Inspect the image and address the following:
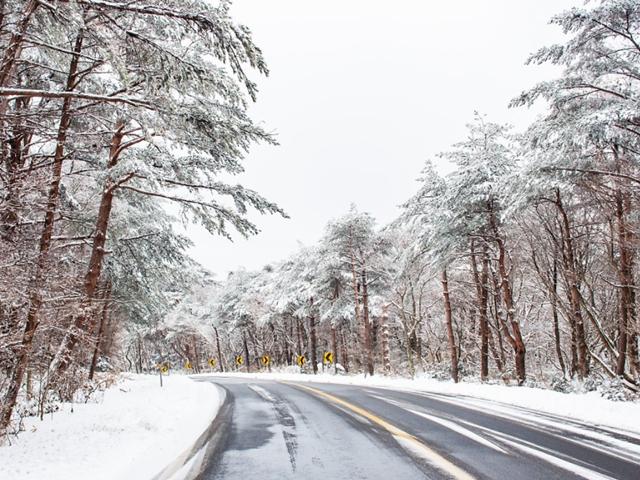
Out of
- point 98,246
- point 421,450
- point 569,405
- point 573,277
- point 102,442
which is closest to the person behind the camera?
point 421,450

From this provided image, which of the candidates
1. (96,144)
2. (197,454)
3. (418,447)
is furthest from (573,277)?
(96,144)

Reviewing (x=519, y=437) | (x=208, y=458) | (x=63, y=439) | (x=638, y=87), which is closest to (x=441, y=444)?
(x=519, y=437)

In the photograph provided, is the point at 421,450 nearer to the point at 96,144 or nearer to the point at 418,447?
the point at 418,447

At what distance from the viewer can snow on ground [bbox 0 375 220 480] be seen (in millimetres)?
4988

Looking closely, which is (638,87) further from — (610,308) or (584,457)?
(610,308)

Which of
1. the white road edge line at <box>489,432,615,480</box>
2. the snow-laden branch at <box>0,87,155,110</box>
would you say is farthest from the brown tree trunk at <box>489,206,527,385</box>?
the snow-laden branch at <box>0,87,155,110</box>

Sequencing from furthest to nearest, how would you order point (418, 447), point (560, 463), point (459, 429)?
1. point (459, 429)
2. point (418, 447)
3. point (560, 463)

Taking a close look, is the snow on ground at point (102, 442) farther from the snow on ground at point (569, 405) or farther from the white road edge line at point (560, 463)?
the snow on ground at point (569, 405)

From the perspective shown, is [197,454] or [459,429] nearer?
[197,454]

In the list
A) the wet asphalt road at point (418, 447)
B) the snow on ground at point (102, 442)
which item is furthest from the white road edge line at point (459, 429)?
the snow on ground at point (102, 442)

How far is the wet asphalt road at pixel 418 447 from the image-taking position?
462 cm

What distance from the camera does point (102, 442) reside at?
6270 mm

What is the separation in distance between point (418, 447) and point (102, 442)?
4.36 metres

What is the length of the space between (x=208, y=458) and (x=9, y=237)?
4477mm
